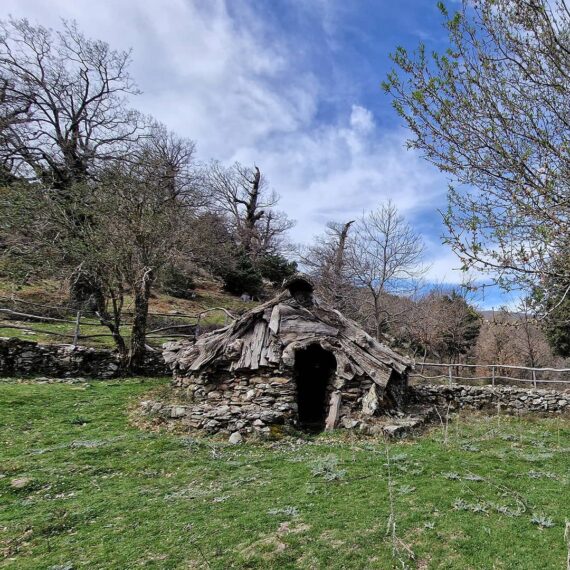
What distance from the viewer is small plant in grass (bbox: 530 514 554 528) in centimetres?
422

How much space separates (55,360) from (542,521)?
1337 cm

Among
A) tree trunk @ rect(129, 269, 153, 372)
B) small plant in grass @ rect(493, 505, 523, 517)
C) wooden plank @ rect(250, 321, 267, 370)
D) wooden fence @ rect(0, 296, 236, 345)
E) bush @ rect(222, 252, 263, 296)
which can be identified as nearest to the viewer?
small plant in grass @ rect(493, 505, 523, 517)

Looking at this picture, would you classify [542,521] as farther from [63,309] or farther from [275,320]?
[63,309]

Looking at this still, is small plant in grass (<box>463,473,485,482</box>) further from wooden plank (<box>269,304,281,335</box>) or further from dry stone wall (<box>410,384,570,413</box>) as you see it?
dry stone wall (<box>410,384,570,413</box>)

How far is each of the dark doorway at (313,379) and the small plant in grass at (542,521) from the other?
6518mm

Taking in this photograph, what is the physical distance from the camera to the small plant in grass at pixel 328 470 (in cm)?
577

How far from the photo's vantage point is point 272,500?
5012 mm

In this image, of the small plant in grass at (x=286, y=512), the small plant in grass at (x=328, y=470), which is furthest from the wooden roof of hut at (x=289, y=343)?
the small plant in grass at (x=286, y=512)

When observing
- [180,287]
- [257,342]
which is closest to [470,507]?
[257,342]

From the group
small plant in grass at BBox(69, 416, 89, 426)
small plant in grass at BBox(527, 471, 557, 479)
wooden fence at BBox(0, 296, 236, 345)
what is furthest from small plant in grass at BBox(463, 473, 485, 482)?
wooden fence at BBox(0, 296, 236, 345)

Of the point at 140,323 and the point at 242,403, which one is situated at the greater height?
the point at 140,323

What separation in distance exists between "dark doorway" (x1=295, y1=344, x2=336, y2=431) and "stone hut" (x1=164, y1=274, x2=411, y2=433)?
29 mm

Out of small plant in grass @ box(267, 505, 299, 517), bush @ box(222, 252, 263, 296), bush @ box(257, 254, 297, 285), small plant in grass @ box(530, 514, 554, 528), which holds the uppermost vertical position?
bush @ box(257, 254, 297, 285)

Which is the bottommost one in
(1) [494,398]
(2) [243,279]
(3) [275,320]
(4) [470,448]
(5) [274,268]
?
→ (4) [470,448]
